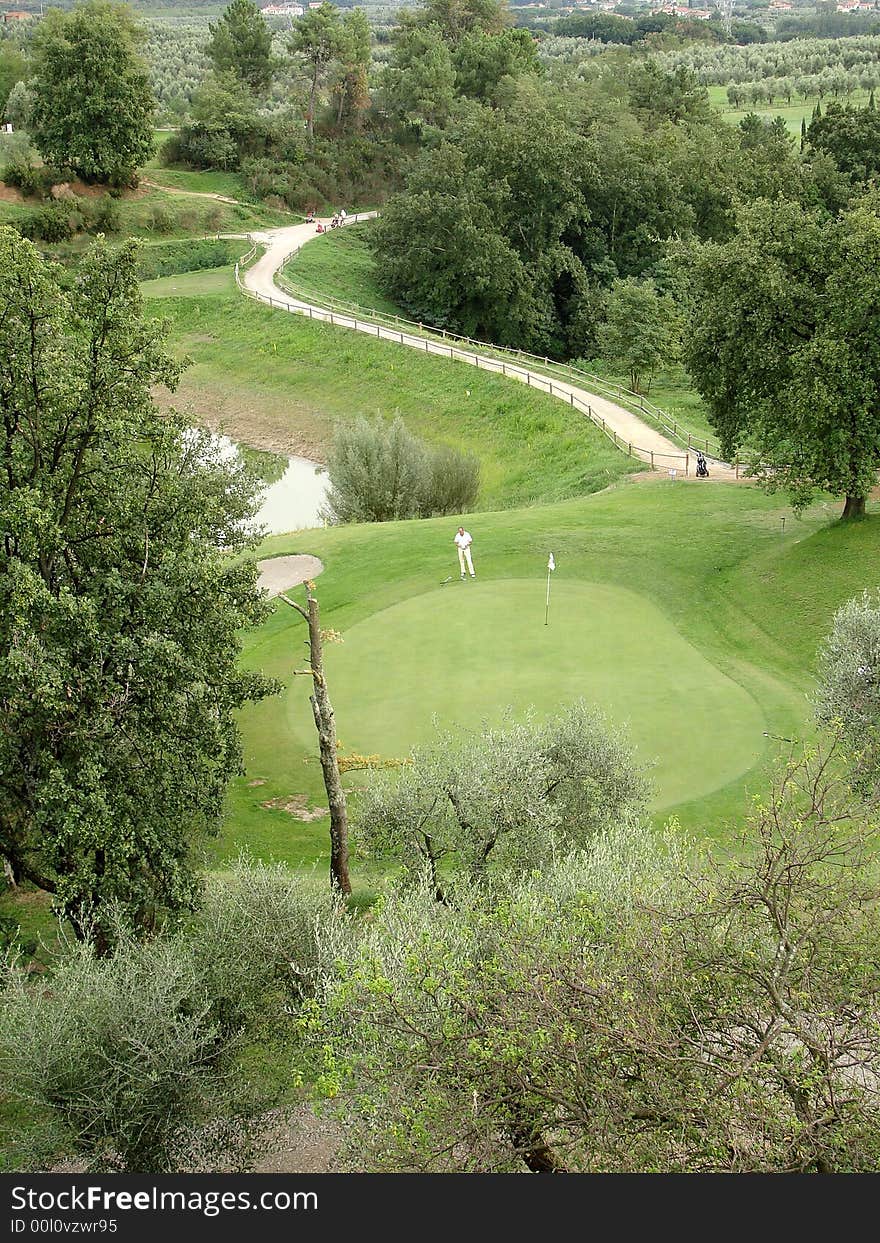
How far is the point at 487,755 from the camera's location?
2066 cm

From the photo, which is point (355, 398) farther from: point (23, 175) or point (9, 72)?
point (9, 72)

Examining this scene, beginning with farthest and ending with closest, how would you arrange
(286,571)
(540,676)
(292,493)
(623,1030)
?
1. (292,493)
2. (286,571)
3. (540,676)
4. (623,1030)

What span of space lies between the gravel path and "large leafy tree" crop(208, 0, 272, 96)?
76.0 m

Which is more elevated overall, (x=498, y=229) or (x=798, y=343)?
(x=498, y=229)

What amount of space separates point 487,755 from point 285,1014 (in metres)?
5.55

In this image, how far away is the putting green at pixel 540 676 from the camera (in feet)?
85.5

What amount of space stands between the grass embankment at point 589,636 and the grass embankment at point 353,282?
90.9ft

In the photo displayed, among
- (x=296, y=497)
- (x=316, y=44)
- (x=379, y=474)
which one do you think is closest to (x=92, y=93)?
(x=316, y=44)

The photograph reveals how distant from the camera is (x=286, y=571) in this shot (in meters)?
38.7

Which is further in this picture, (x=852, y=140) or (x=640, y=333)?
(x=852, y=140)

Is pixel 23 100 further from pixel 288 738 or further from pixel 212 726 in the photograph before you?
pixel 212 726

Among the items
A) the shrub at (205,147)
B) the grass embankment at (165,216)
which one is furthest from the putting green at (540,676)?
the shrub at (205,147)

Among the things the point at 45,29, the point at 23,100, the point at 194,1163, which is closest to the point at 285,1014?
the point at 194,1163

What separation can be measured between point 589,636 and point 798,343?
38.4 ft
